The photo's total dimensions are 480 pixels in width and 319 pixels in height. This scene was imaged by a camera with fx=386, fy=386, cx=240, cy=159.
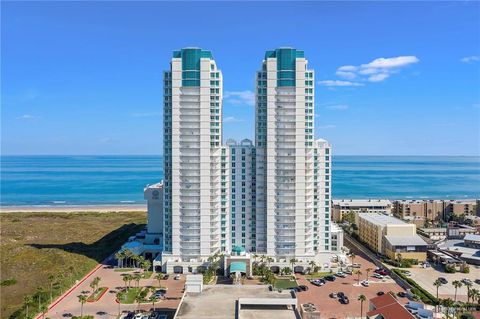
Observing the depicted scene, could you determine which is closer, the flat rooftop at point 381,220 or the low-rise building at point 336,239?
the low-rise building at point 336,239

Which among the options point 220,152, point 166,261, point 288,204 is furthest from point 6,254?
point 288,204

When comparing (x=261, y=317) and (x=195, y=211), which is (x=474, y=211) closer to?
(x=195, y=211)

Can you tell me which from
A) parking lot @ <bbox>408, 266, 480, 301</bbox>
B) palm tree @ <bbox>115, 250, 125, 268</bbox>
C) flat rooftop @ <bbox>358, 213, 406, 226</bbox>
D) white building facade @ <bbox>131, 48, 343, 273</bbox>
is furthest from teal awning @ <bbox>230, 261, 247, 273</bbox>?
flat rooftop @ <bbox>358, 213, 406, 226</bbox>

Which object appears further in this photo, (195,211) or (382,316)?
(195,211)

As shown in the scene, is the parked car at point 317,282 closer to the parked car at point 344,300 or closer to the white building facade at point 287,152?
the white building facade at point 287,152

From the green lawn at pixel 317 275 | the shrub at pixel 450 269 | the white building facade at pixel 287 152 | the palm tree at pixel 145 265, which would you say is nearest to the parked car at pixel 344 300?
the green lawn at pixel 317 275

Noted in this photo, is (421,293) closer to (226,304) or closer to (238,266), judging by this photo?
(238,266)

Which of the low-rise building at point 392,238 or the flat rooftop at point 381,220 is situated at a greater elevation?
the flat rooftop at point 381,220
